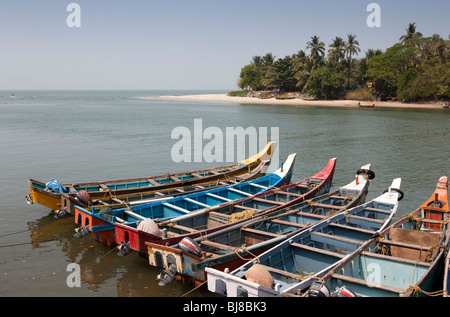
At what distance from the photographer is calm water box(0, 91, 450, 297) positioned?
33.8 ft

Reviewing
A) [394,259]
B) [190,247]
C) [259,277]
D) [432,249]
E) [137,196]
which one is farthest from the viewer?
[137,196]

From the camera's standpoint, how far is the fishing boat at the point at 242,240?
8.67m

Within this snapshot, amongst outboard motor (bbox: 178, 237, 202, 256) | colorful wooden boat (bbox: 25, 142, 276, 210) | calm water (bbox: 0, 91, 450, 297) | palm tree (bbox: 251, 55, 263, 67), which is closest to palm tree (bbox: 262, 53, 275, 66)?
palm tree (bbox: 251, 55, 263, 67)

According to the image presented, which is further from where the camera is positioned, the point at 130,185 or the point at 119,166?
the point at 119,166

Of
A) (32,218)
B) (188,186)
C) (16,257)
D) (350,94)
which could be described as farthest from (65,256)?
(350,94)

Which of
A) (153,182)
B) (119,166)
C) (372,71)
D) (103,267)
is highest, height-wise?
(372,71)

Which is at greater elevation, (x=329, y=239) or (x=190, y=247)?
(x=190, y=247)

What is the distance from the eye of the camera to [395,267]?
8484mm

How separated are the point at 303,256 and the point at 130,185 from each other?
27.9 ft

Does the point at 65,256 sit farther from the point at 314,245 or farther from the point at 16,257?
the point at 314,245

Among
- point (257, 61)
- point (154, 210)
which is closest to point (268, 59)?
point (257, 61)

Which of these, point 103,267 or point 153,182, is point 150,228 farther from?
point 153,182
